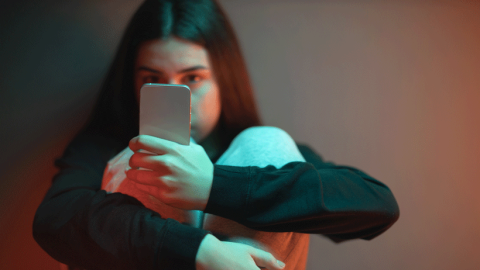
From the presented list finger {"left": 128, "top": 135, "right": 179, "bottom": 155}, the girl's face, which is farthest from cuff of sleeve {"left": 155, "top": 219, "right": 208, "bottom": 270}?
the girl's face

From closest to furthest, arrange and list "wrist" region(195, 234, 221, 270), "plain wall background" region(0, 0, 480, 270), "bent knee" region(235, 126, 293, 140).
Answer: "wrist" region(195, 234, 221, 270)
"bent knee" region(235, 126, 293, 140)
"plain wall background" region(0, 0, 480, 270)

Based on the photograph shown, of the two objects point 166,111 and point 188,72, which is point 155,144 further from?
point 188,72

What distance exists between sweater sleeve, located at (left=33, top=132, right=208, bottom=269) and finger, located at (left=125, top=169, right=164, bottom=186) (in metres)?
0.05

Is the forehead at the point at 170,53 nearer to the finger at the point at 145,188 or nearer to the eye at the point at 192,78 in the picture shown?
the eye at the point at 192,78

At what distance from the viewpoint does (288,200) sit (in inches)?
15.2

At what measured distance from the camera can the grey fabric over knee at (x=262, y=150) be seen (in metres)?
0.44

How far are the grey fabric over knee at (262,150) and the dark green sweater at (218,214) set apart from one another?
0.03 meters

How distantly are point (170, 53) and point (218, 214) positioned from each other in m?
0.30

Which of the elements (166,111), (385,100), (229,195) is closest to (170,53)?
(166,111)

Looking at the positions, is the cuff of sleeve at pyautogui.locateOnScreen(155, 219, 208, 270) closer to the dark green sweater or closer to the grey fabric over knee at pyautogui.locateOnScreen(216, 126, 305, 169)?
the dark green sweater

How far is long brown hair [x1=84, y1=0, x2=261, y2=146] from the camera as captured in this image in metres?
0.53

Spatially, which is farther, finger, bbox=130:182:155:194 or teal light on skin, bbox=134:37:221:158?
teal light on skin, bbox=134:37:221:158

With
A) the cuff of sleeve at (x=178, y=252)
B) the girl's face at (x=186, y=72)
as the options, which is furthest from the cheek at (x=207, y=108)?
the cuff of sleeve at (x=178, y=252)

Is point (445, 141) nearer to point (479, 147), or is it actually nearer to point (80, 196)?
point (479, 147)
